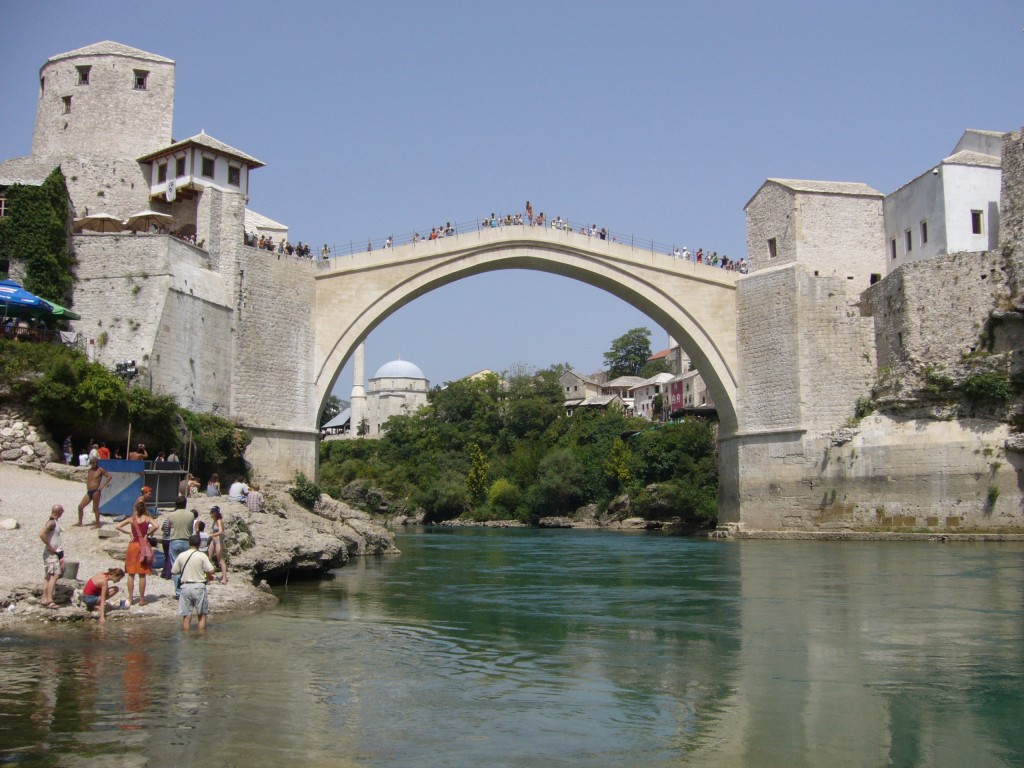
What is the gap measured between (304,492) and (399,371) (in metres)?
52.4

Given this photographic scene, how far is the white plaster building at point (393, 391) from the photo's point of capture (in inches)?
2746

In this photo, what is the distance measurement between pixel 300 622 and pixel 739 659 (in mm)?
4029

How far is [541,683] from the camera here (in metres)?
6.78

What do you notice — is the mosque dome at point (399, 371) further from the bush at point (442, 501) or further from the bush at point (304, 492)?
the bush at point (304, 492)

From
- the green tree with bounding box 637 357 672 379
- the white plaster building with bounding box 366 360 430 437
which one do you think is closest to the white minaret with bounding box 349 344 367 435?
the white plaster building with bounding box 366 360 430 437

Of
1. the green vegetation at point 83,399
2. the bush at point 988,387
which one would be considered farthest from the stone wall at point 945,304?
the green vegetation at point 83,399

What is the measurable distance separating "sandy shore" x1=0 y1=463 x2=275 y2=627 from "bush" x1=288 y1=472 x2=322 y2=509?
6745 mm

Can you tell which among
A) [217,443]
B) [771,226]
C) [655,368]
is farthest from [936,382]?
[655,368]

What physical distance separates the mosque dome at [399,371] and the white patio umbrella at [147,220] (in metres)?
50.0

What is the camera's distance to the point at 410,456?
52.0 metres

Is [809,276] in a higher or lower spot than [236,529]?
higher

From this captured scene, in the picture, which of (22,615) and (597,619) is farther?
(597,619)

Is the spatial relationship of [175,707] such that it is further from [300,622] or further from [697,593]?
[697,593]

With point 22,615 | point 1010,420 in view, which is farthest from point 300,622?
point 1010,420
